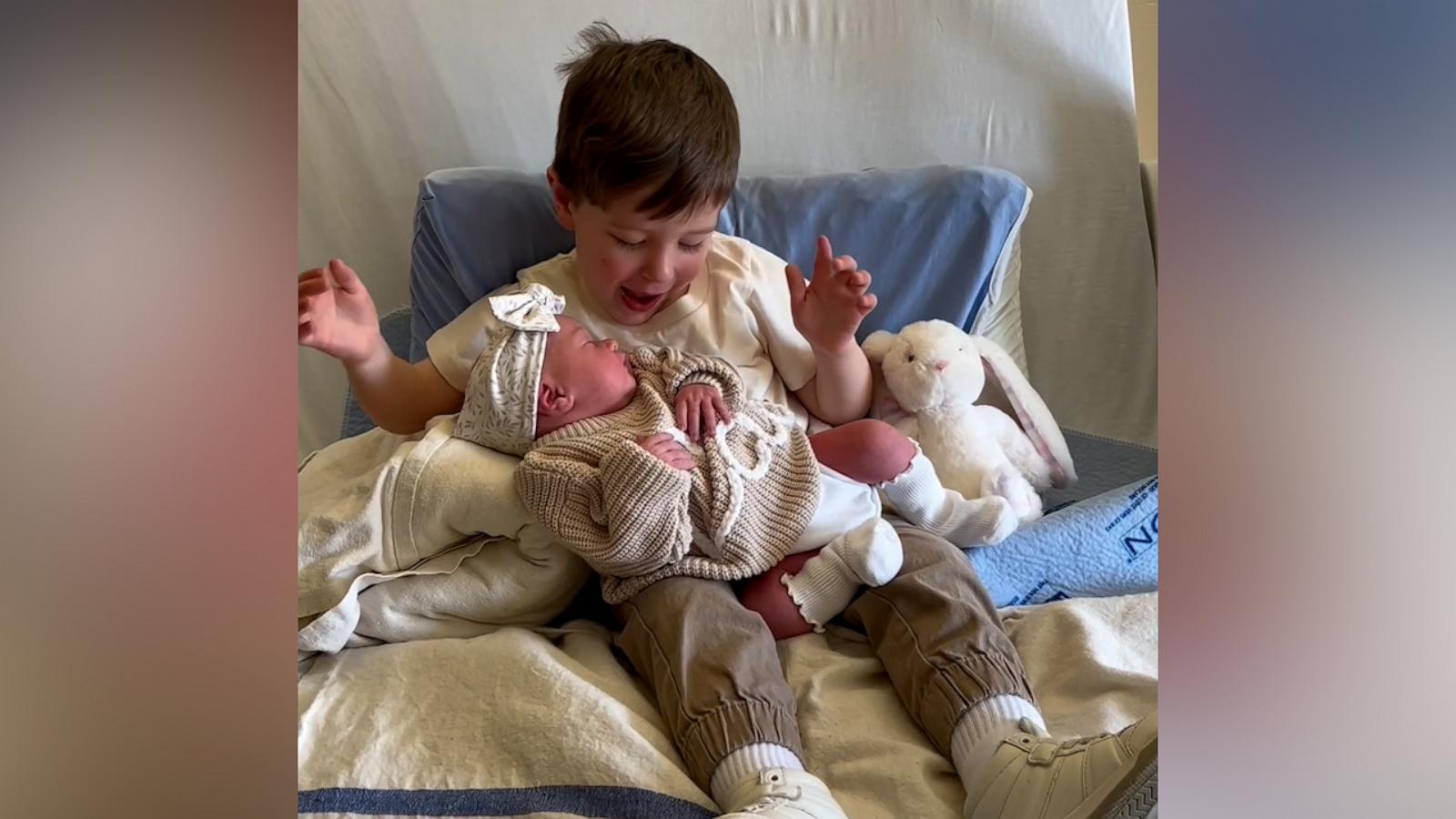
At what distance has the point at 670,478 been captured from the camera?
0.82 m

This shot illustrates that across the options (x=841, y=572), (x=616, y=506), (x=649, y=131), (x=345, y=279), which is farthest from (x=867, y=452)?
(x=345, y=279)

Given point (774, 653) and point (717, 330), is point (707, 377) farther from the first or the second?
point (774, 653)

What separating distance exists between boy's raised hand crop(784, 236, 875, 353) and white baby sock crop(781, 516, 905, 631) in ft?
0.62

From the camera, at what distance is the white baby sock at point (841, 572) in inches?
33.2

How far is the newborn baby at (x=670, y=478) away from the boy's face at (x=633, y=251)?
63mm

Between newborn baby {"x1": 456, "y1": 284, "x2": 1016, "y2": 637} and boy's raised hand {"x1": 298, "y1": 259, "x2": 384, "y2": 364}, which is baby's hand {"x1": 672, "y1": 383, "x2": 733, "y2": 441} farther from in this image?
boy's raised hand {"x1": 298, "y1": 259, "x2": 384, "y2": 364}

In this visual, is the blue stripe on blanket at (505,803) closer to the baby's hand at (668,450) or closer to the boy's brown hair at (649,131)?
the baby's hand at (668,450)

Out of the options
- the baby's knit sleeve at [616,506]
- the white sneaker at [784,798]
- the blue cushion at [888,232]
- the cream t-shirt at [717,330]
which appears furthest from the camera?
the blue cushion at [888,232]

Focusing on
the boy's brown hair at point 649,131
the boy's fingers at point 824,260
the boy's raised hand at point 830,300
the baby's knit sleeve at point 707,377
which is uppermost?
the boy's brown hair at point 649,131

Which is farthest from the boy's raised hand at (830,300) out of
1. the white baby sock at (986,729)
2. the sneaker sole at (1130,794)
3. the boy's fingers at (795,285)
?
the sneaker sole at (1130,794)

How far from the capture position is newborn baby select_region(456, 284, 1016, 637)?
0.83 metres

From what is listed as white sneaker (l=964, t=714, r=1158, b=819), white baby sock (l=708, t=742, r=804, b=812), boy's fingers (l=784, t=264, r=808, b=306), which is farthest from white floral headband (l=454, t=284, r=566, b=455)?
white sneaker (l=964, t=714, r=1158, b=819)
